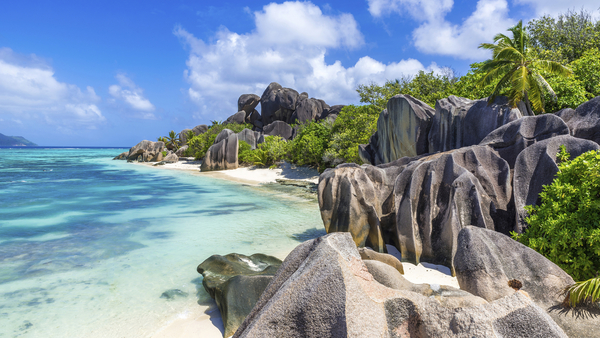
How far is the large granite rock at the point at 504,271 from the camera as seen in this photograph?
140 inches

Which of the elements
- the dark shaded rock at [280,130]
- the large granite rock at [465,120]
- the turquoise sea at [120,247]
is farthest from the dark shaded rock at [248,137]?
the large granite rock at [465,120]

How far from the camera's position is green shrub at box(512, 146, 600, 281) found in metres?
4.16

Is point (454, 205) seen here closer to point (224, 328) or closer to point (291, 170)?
point (224, 328)

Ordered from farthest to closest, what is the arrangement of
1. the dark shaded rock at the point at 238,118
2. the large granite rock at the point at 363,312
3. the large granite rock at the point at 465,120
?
the dark shaded rock at the point at 238,118, the large granite rock at the point at 465,120, the large granite rock at the point at 363,312

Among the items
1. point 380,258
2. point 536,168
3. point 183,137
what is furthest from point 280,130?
point 536,168

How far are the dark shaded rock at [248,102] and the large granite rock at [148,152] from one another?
14968 millimetres

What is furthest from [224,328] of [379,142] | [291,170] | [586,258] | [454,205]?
[291,170]

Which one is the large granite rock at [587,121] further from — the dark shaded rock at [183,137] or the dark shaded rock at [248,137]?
the dark shaded rock at [183,137]

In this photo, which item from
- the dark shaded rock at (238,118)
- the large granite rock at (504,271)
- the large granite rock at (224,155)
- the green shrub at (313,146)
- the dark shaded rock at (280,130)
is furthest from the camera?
the dark shaded rock at (238,118)

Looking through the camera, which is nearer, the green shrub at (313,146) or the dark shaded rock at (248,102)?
the green shrub at (313,146)

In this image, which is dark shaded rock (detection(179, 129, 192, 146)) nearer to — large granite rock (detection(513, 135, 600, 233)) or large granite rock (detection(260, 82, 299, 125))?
large granite rock (detection(260, 82, 299, 125))

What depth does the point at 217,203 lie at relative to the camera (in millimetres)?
15727

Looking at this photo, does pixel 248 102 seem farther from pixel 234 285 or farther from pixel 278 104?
pixel 234 285

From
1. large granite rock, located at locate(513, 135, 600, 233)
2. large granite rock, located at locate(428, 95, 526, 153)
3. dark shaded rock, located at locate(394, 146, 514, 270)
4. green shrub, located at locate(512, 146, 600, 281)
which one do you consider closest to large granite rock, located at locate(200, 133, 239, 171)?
large granite rock, located at locate(428, 95, 526, 153)
